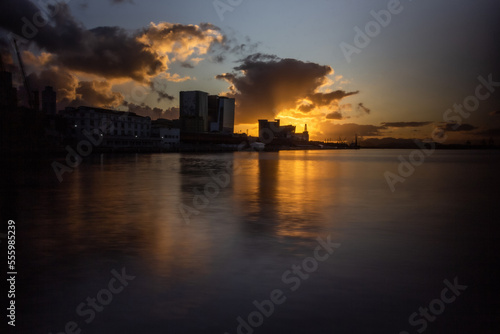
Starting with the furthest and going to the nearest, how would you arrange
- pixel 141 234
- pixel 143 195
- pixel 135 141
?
1. pixel 135 141
2. pixel 143 195
3. pixel 141 234

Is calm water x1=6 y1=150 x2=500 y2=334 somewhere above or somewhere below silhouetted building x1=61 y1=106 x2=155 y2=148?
below

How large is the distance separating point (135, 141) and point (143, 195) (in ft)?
373

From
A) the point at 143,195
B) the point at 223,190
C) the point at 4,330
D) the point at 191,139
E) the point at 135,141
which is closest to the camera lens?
the point at 4,330

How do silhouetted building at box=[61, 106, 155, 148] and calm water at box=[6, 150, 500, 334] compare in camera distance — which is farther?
silhouetted building at box=[61, 106, 155, 148]

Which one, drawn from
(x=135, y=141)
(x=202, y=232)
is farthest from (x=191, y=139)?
(x=202, y=232)

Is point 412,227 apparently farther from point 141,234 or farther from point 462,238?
point 141,234

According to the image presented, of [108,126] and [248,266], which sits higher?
[108,126]

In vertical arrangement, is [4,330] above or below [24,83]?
below

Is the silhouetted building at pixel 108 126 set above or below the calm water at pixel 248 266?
above

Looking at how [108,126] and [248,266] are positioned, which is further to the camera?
[108,126]

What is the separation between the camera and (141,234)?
14.2 meters

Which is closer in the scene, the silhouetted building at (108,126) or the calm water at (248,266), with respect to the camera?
the calm water at (248,266)

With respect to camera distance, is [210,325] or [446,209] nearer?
[210,325]

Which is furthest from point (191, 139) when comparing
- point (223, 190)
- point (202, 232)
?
point (202, 232)
